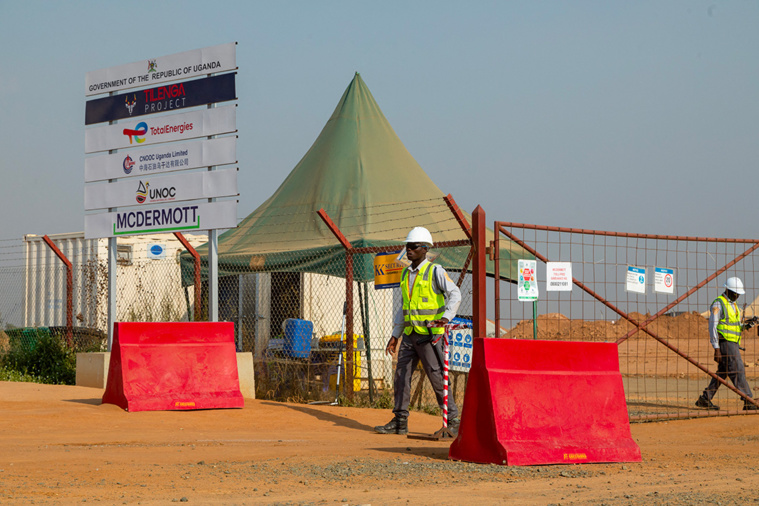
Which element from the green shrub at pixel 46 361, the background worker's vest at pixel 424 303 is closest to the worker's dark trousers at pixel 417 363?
the background worker's vest at pixel 424 303

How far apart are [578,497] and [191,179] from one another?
8.18m

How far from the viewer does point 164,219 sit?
12508 mm

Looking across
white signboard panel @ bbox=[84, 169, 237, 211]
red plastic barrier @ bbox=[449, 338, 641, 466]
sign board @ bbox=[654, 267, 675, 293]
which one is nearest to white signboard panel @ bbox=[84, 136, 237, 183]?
white signboard panel @ bbox=[84, 169, 237, 211]

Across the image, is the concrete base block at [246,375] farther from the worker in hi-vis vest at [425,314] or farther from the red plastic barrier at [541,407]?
the red plastic barrier at [541,407]

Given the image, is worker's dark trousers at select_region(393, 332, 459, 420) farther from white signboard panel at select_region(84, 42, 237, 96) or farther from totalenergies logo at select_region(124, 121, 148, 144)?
totalenergies logo at select_region(124, 121, 148, 144)

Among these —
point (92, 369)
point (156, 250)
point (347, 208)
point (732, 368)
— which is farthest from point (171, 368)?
point (156, 250)

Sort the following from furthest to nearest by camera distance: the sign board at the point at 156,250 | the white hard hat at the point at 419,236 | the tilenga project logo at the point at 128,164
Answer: the sign board at the point at 156,250 < the tilenga project logo at the point at 128,164 < the white hard hat at the point at 419,236

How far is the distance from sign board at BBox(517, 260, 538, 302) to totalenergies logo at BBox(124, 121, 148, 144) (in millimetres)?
6438

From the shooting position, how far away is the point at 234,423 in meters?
9.54

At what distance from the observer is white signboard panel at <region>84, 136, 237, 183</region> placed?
12.0m

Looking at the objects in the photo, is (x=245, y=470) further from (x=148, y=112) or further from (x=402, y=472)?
(x=148, y=112)

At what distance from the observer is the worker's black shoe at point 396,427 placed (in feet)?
28.7

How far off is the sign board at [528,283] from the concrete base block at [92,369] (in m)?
6.00

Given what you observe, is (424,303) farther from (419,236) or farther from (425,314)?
(419,236)
